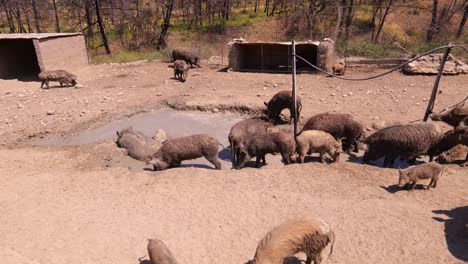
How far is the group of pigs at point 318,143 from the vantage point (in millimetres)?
8883

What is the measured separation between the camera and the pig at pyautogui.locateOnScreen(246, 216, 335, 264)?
4.80 meters

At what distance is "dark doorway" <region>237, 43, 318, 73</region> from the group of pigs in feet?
31.1

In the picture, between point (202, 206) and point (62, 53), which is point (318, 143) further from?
point (62, 53)

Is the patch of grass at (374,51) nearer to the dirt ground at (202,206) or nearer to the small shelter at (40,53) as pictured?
the dirt ground at (202,206)

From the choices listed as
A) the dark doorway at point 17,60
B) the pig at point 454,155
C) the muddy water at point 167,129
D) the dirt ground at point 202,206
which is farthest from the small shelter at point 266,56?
the dark doorway at point 17,60

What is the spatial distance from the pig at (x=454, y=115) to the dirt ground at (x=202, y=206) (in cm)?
94

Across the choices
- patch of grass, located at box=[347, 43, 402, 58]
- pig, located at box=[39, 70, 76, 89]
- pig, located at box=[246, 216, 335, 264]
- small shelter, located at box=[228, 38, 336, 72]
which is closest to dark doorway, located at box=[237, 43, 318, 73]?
small shelter, located at box=[228, 38, 336, 72]

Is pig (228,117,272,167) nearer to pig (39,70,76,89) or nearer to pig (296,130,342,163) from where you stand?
pig (296,130,342,163)

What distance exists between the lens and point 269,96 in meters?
14.5

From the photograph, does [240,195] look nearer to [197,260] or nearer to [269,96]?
[197,260]

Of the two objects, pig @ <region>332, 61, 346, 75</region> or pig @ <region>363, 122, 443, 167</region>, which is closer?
pig @ <region>363, 122, 443, 167</region>

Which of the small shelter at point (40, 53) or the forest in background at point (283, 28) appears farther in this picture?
the forest in background at point (283, 28)

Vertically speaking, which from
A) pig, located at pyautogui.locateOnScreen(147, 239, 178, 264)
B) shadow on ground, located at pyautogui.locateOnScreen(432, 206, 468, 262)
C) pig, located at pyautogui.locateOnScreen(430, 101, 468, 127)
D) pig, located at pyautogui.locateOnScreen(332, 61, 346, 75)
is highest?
pig, located at pyautogui.locateOnScreen(332, 61, 346, 75)

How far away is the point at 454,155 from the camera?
923 centimetres
